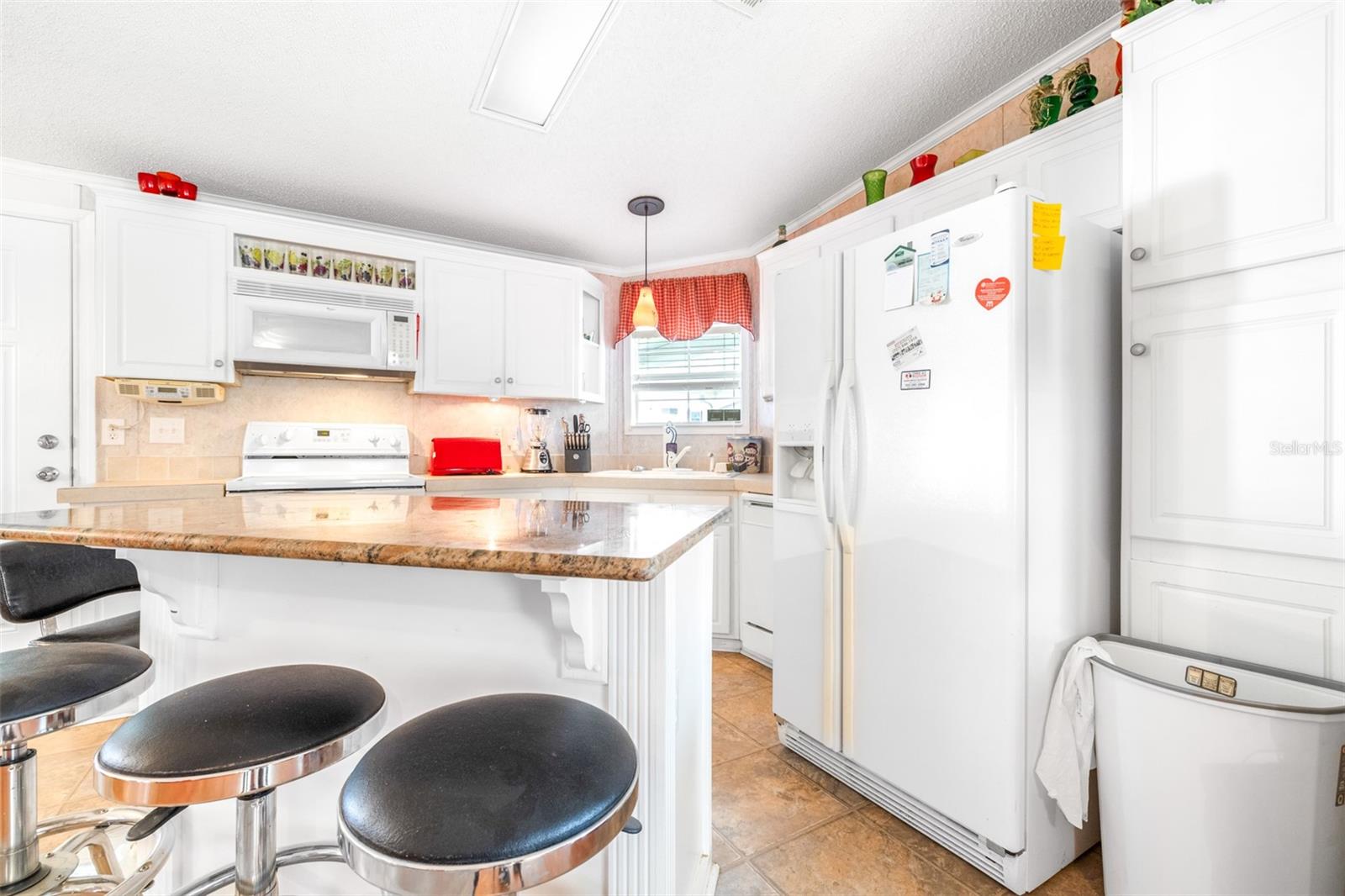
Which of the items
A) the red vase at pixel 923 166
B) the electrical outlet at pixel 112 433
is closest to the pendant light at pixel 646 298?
the red vase at pixel 923 166

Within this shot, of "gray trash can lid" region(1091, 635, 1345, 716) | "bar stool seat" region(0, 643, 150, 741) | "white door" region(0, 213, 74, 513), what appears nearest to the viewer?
"bar stool seat" region(0, 643, 150, 741)

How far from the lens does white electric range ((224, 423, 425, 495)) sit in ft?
9.70

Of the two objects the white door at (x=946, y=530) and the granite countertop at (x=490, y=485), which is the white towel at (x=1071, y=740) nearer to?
the white door at (x=946, y=530)

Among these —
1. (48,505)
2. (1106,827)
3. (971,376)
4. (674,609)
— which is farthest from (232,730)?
(48,505)

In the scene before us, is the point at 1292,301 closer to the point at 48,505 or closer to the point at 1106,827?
the point at 1106,827

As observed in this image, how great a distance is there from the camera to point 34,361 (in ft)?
8.73

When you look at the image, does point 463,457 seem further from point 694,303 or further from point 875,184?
point 875,184

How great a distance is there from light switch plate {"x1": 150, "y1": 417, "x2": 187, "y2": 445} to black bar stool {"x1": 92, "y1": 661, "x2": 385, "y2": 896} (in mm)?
2803

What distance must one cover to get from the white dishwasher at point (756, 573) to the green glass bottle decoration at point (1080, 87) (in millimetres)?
1898

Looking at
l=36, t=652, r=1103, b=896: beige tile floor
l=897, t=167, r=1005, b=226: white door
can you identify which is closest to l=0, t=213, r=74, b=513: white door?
l=36, t=652, r=1103, b=896: beige tile floor

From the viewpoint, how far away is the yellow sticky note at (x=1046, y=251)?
1.40 metres

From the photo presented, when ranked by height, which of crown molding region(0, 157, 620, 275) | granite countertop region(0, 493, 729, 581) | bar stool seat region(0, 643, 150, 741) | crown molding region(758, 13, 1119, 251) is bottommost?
bar stool seat region(0, 643, 150, 741)

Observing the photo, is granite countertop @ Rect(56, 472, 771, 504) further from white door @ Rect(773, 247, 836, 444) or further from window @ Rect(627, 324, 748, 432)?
white door @ Rect(773, 247, 836, 444)

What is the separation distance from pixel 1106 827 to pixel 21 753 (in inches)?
94.7
